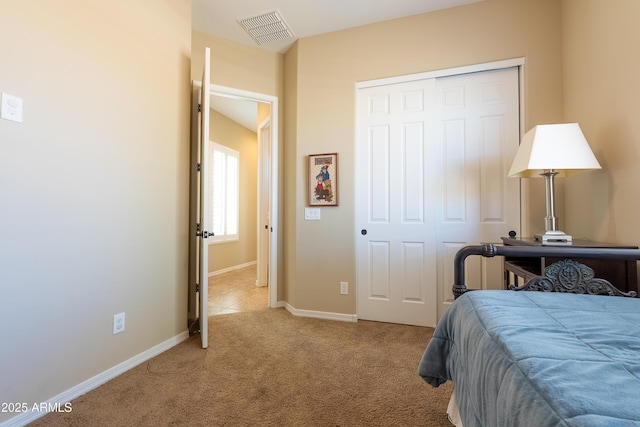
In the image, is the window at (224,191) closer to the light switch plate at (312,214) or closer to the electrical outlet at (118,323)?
the light switch plate at (312,214)

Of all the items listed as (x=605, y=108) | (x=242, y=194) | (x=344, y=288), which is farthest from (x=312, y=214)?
(x=242, y=194)

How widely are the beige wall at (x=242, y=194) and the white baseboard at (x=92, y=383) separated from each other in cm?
277

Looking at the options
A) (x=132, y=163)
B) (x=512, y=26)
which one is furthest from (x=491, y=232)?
(x=132, y=163)

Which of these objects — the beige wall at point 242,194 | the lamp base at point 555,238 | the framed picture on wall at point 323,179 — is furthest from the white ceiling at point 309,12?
the beige wall at point 242,194

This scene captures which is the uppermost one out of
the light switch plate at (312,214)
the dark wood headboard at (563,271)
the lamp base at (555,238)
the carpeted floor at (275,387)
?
the light switch plate at (312,214)

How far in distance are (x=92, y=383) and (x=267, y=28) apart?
10.0 feet

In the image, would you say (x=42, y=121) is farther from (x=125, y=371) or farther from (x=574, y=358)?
(x=574, y=358)

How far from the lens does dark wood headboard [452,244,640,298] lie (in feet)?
3.78

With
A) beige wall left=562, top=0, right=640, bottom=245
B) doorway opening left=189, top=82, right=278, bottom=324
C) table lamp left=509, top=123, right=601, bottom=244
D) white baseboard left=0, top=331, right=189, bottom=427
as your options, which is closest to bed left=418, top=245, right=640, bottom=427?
table lamp left=509, top=123, right=601, bottom=244

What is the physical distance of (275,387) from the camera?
1.64 meters

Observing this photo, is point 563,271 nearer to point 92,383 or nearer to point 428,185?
point 428,185

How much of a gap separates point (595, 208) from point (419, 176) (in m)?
1.20

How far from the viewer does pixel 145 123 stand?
6.55 ft

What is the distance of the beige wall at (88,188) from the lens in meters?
1.35
